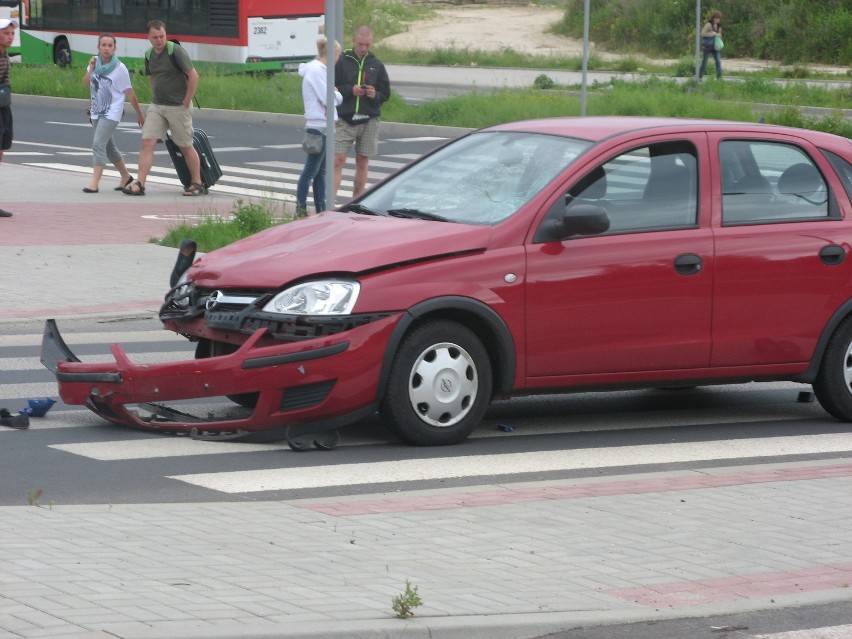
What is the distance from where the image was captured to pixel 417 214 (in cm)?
896

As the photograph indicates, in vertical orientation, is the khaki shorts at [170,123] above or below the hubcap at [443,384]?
above

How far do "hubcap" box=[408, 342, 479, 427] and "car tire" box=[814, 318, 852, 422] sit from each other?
221 centimetres

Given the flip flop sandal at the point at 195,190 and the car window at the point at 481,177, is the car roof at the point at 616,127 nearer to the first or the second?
the car window at the point at 481,177

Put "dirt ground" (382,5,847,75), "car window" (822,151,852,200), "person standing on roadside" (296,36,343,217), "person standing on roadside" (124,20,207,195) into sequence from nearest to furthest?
"car window" (822,151,852,200), "person standing on roadside" (296,36,343,217), "person standing on roadside" (124,20,207,195), "dirt ground" (382,5,847,75)

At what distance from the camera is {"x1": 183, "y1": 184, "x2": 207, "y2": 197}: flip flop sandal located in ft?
67.9

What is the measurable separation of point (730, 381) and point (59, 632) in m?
5.13

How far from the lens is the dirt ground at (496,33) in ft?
201

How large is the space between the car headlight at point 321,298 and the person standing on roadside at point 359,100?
1048 centimetres

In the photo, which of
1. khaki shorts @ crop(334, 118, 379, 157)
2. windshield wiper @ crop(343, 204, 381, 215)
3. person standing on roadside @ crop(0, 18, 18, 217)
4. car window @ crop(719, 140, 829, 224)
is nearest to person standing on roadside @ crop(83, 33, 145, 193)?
person standing on roadside @ crop(0, 18, 18, 217)

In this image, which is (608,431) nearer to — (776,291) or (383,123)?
(776,291)

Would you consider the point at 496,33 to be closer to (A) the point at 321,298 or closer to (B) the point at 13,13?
(B) the point at 13,13

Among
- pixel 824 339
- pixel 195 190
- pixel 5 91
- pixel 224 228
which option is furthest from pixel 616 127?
pixel 195 190

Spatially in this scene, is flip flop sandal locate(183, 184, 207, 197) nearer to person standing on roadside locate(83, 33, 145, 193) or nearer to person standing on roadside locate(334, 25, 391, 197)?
person standing on roadside locate(83, 33, 145, 193)

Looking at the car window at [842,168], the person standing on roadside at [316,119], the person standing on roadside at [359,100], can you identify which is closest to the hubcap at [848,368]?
the car window at [842,168]
